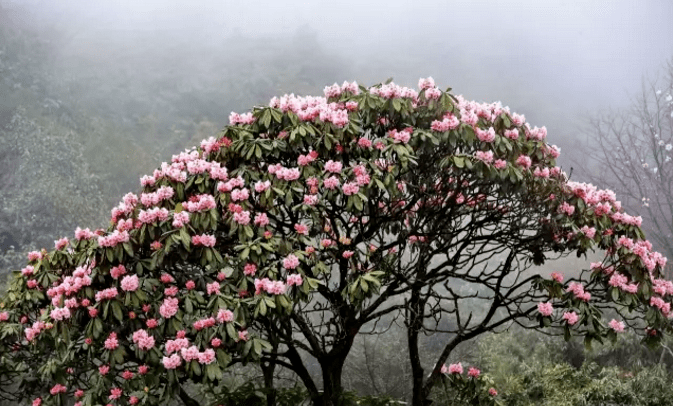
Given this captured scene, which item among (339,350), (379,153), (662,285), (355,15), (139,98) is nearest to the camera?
(379,153)

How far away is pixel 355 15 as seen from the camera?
25656 millimetres

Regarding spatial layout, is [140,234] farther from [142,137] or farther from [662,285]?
[142,137]

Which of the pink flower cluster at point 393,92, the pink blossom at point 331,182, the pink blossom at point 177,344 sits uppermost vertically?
the pink flower cluster at point 393,92

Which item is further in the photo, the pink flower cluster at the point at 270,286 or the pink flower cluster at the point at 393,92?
the pink flower cluster at the point at 393,92

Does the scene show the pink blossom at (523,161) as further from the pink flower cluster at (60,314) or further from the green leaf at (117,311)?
the pink flower cluster at (60,314)

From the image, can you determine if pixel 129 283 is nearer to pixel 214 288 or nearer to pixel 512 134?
pixel 214 288

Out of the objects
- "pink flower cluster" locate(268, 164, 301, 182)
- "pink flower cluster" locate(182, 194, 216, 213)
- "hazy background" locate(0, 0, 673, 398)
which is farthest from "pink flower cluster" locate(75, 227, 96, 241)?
"hazy background" locate(0, 0, 673, 398)

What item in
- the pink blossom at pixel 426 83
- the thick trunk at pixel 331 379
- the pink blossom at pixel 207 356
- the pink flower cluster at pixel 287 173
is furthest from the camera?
the thick trunk at pixel 331 379

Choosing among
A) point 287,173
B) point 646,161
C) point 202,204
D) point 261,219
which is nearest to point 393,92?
point 287,173

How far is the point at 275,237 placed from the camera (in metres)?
4.11

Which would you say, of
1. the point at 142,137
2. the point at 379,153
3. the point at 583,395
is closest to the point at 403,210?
the point at 379,153

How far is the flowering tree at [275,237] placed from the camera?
12.9 feet

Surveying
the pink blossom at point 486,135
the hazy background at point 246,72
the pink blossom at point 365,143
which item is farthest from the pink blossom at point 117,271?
the hazy background at point 246,72

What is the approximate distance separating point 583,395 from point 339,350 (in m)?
2.84
